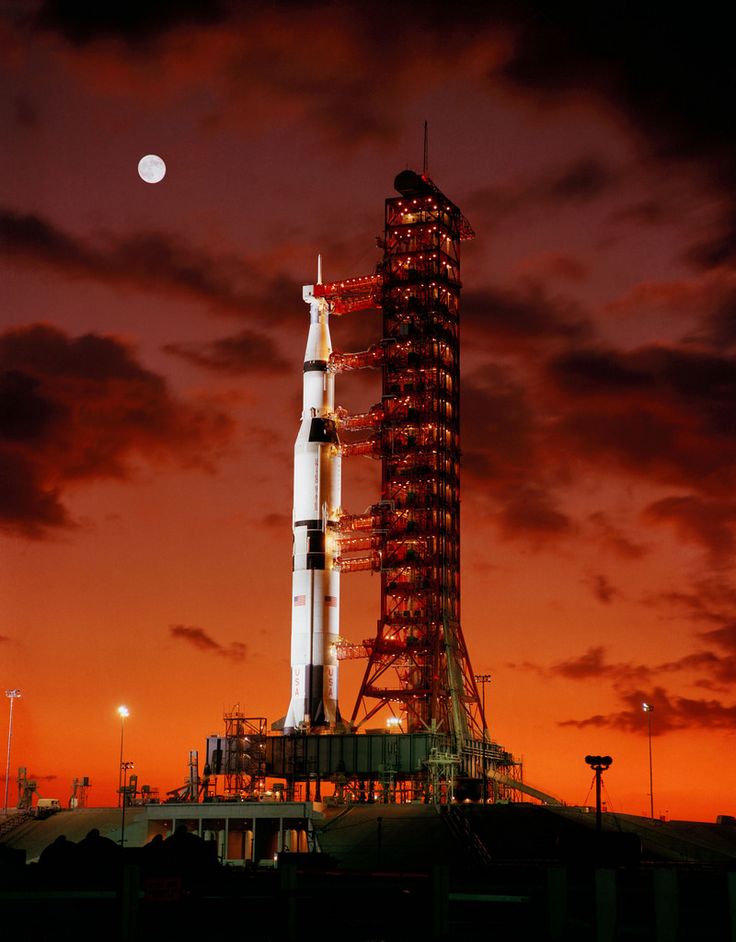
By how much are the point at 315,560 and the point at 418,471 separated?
10.2 m

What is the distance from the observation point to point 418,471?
103 meters

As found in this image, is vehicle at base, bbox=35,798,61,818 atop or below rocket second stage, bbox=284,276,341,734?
below

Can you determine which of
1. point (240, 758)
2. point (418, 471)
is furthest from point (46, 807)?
point (418, 471)

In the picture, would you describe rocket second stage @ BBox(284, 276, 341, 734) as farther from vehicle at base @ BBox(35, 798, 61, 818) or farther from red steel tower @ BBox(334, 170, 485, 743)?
vehicle at base @ BBox(35, 798, 61, 818)

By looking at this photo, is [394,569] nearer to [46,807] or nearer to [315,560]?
[315,560]

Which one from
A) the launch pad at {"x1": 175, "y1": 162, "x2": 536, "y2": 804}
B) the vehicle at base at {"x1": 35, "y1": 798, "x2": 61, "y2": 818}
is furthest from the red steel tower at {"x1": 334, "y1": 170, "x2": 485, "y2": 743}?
the vehicle at base at {"x1": 35, "y1": 798, "x2": 61, "y2": 818}

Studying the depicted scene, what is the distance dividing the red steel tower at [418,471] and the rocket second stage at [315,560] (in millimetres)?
1838

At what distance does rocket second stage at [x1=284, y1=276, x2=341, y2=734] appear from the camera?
10106cm

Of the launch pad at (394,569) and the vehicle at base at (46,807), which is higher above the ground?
the launch pad at (394,569)

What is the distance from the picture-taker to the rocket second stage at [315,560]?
101062 millimetres

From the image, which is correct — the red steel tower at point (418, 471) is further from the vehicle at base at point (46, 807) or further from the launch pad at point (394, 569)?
the vehicle at base at point (46, 807)

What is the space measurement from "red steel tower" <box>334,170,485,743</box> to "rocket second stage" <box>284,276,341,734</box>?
72.4 inches

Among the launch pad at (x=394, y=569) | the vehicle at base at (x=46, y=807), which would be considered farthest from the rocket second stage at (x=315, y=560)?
the vehicle at base at (x=46, y=807)

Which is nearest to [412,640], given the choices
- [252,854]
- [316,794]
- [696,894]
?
[316,794]
